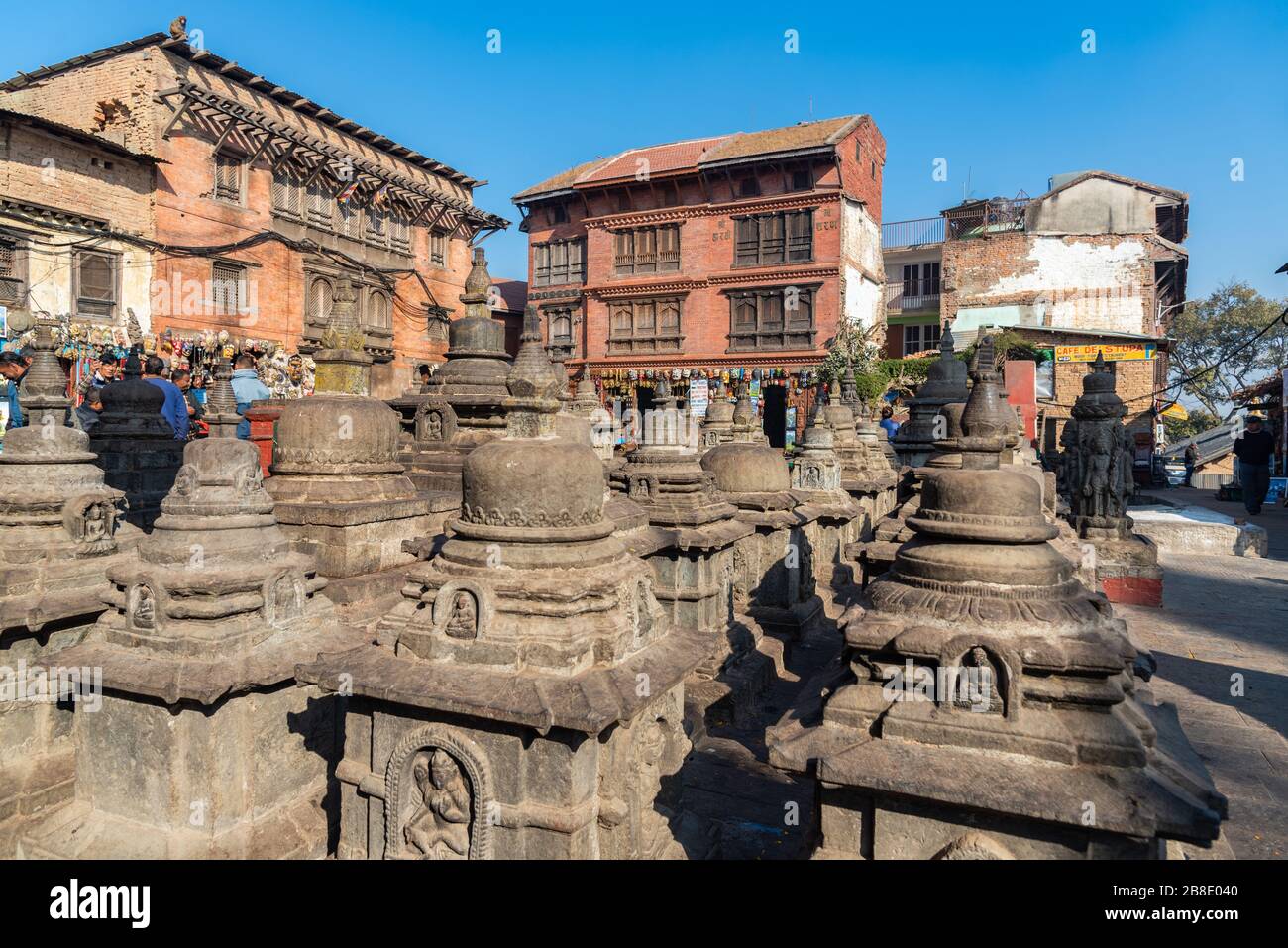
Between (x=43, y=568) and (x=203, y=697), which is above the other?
(x=43, y=568)

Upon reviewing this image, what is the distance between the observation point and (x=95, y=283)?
2002 cm

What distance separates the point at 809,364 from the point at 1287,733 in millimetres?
24479

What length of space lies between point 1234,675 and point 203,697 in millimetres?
9053

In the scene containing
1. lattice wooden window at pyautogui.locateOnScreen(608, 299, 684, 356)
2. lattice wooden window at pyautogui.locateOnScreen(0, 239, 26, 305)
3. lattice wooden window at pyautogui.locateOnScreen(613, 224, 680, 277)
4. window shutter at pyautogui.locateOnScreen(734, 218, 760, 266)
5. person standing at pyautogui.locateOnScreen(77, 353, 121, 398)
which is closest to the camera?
person standing at pyautogui.locateOnScreen(77, 353, 121, 398)

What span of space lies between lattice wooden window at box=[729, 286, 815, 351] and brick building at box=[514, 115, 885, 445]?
0.05 meters

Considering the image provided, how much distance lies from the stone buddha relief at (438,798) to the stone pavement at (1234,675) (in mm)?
3717

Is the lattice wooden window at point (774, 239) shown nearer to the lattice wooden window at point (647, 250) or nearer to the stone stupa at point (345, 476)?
the lattice wooden window at point (647, 250)

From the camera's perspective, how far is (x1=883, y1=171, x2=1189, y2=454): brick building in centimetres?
2912

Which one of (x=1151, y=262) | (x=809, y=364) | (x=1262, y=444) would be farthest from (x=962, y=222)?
(x=1262, y=444)

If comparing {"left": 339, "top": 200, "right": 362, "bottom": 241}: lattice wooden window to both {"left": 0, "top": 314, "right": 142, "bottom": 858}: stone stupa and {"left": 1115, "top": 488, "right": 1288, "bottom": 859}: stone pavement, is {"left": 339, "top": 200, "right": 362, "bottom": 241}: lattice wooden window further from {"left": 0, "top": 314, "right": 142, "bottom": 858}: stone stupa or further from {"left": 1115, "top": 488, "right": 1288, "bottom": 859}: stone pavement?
{"left": 1115, "top": 488, "right": 1288, "bottom": 859}: stone pavement

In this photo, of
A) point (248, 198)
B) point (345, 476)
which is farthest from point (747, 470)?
point (248, 198)

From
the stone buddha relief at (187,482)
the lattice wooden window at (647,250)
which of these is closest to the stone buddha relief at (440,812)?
the stone buddha relief at (187,482)

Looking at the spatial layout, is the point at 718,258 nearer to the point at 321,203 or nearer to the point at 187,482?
the point at 321,203

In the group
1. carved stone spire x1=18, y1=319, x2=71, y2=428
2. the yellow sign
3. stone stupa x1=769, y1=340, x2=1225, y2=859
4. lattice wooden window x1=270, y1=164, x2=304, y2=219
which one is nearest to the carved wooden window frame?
the yellow sign
